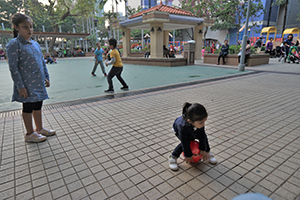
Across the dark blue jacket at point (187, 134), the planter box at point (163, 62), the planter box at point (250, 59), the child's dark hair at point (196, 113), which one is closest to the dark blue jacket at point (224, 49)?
the planter box at point (250, 59)

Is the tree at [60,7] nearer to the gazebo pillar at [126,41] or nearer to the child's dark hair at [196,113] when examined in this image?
the gazebo pillar at [126,41]

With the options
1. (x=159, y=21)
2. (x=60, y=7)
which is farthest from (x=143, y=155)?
(x=60, y=7)

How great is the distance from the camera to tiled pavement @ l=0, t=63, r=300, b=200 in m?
2.16

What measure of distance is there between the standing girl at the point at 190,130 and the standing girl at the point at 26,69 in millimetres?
2260

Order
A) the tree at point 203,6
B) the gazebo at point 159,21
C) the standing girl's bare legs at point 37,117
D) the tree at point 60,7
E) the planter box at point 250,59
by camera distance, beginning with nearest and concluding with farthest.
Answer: the standing girl's bare legs at point 37,117, the planter box at point 250,59, the gazebo at point 159,21, the tree at point 203,6, the tree at point 60,7

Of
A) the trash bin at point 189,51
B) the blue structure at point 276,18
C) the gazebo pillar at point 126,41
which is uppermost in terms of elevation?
the blue structure at point 276,18

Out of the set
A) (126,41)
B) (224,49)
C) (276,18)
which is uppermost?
(276,18)

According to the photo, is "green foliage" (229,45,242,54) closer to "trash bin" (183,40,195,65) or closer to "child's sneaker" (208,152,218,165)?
"trash bin" (183,40,195,65)

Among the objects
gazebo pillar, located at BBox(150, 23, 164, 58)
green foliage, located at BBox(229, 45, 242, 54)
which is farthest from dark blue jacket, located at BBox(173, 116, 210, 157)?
gazebo pillar, located at BBox(150, 23, 164, 58)

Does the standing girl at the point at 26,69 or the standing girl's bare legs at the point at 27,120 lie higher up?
the standing girl at the point at 26,69

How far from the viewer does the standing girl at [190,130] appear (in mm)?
2066

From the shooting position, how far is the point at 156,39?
1622cm

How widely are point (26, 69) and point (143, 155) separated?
2204 millimetres

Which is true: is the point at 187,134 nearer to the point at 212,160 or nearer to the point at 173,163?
the point at 173,163
